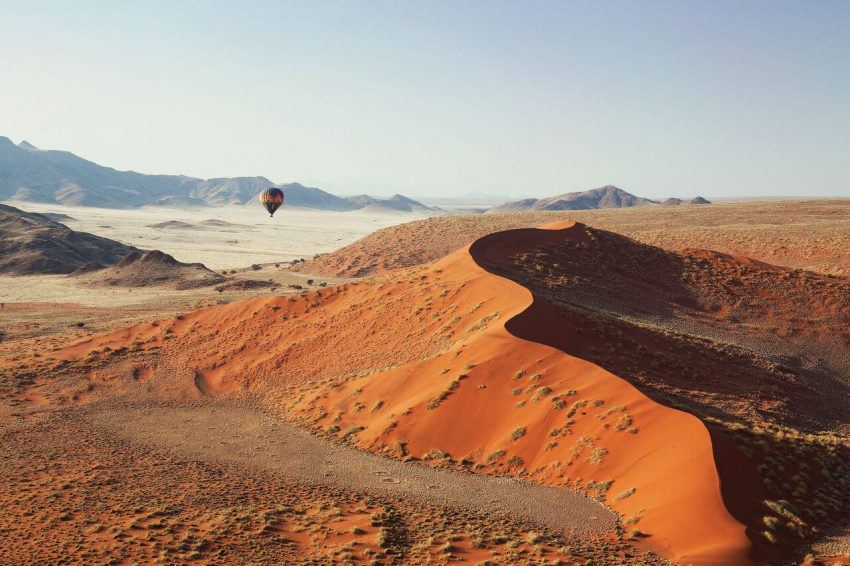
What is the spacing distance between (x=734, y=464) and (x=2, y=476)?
75.0 ft

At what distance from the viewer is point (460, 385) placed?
24703mm

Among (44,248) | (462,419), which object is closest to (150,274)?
(44,248)

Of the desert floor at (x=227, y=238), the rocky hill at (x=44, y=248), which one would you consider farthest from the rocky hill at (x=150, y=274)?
the desert floor at (x=227, y=238)

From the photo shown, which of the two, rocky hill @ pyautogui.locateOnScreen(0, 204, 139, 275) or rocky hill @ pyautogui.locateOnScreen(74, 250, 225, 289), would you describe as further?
rocky hill @ pyautogui.locateOnScreen(0, 204, 139, 275)

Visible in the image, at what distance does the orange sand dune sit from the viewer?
57.4ft

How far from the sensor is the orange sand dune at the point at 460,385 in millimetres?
17484

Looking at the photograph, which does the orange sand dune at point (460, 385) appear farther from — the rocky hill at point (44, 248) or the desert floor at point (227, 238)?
the desert floor at point (227, 238)

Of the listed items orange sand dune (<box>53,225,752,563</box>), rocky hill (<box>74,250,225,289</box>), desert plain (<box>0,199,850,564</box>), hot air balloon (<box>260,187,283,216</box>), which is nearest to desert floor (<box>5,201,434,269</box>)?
rocky hill (<box>74,250,225,289</box>)

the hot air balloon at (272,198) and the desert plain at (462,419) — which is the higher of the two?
the hot air balloon at (272,198)

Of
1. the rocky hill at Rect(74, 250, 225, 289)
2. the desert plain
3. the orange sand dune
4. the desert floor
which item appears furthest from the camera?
the desert floor

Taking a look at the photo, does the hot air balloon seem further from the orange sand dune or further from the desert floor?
the orange sand dune

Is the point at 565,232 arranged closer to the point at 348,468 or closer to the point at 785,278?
the point at 785,278

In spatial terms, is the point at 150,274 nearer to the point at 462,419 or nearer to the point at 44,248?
the point at 44,248

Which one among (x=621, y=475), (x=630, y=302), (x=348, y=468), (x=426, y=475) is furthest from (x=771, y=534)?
(x=630, y=302)
